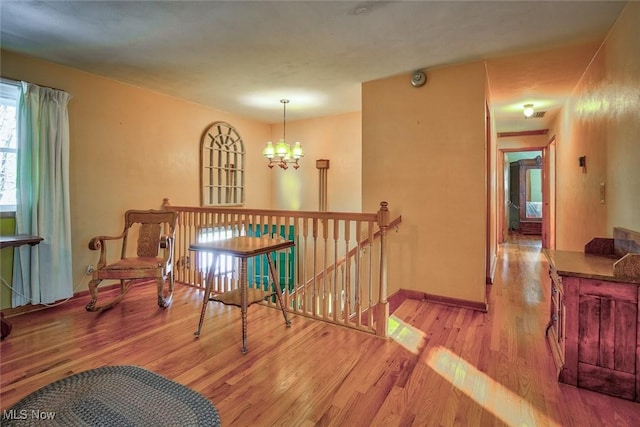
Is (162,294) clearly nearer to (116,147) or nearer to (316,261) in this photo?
(316,261)

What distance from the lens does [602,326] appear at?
70.8 inches

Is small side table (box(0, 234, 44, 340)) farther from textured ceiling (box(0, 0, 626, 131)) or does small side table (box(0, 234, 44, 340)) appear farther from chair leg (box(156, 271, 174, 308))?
textured ceiling (box(0, 0, 626, 131))

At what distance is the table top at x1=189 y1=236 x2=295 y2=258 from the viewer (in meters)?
2.34

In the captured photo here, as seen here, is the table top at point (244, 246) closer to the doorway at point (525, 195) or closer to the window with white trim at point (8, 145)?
the window with white trim at point (8, 145)

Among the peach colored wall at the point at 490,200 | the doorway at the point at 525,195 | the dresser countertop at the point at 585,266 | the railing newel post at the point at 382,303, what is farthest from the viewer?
the doorway at the point at 525,195

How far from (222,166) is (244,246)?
3.08m

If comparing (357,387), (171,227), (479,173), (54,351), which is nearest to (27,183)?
(171,227)

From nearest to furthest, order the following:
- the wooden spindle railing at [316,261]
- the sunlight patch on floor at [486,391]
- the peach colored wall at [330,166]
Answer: the sunlight patch on floor at [486,391]
the wooden spindle railing at [316,261]
the peach colored wall at [330,166]

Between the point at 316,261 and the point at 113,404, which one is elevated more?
the point at 316,261

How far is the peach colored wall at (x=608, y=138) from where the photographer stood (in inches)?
85.4

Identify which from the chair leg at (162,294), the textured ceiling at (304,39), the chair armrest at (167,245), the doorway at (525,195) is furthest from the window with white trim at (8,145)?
the doorway at (525,195)

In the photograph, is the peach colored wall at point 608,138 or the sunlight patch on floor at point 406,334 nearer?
the peach colored wall at point 608,138

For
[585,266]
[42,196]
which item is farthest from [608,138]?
[42,196]

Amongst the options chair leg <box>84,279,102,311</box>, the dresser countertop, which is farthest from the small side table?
the dresser countertop
